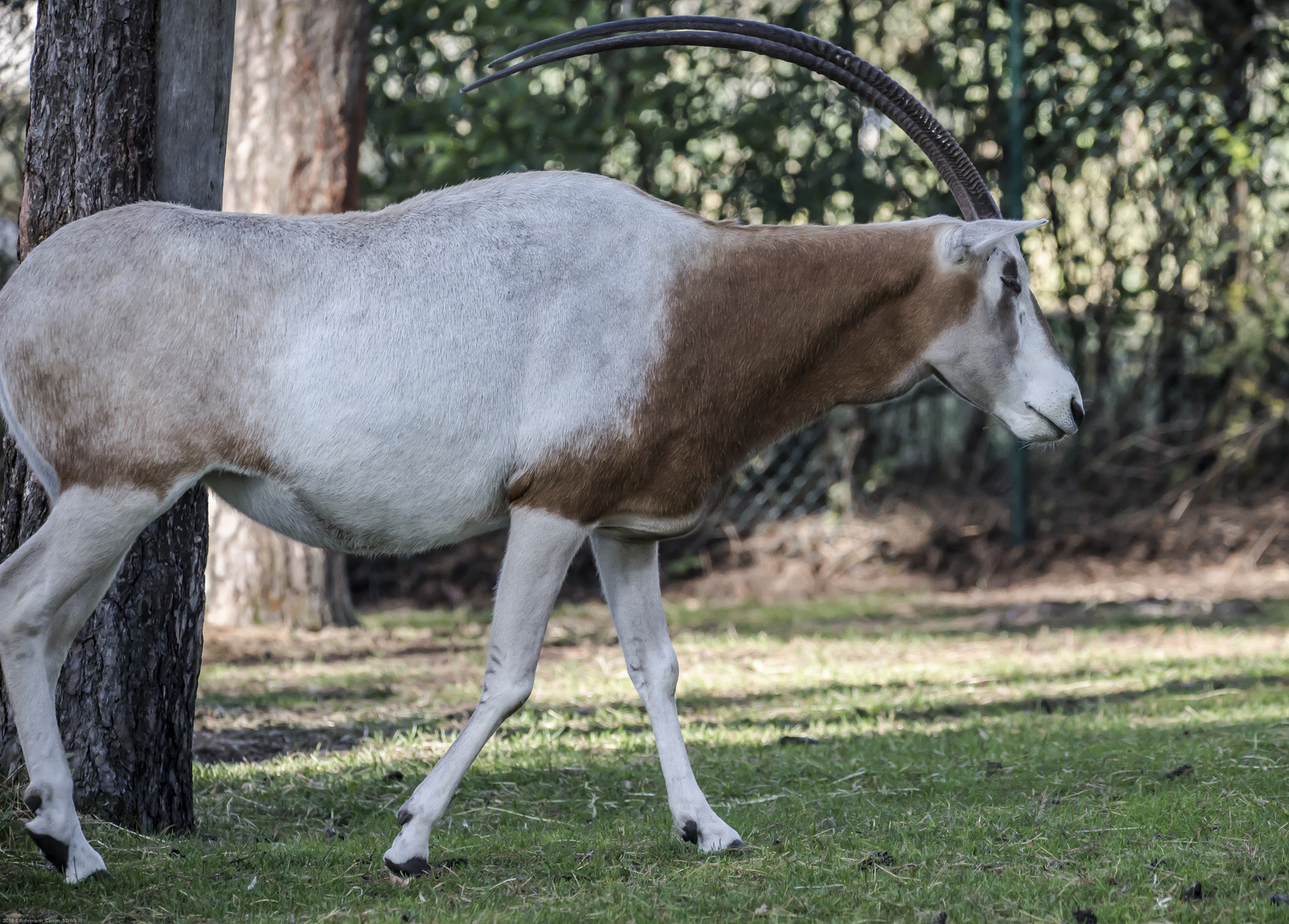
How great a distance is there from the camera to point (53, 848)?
3219 mm

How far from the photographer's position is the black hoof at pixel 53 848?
10.5 feet

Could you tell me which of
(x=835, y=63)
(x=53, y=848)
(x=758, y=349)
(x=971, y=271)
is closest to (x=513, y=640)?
(x=758, y=349)

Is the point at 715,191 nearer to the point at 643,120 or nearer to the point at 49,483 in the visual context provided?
the point at 643,120

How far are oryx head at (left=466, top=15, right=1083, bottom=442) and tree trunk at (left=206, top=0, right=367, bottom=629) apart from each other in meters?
3.66

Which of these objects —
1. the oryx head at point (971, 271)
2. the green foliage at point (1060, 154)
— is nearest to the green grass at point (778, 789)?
the oryx head at point (971, 271)

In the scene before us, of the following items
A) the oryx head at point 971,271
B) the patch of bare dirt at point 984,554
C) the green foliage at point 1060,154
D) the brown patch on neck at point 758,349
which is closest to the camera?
the brown patch on neck at point 758,349

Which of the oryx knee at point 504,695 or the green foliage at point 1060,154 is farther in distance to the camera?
the green foliage at point 1060,154

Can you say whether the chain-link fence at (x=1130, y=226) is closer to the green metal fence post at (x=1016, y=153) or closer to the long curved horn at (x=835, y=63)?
the green metal fence post at (x=1016, y=153)

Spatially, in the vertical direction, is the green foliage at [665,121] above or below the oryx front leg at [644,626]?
above

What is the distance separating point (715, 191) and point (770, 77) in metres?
0.93

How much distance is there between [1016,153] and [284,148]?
5037 mm

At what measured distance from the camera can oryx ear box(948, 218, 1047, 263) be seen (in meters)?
3.64

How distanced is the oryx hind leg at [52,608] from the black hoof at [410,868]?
29.1 inches

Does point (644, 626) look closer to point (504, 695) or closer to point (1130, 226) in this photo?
point (504, 695)
